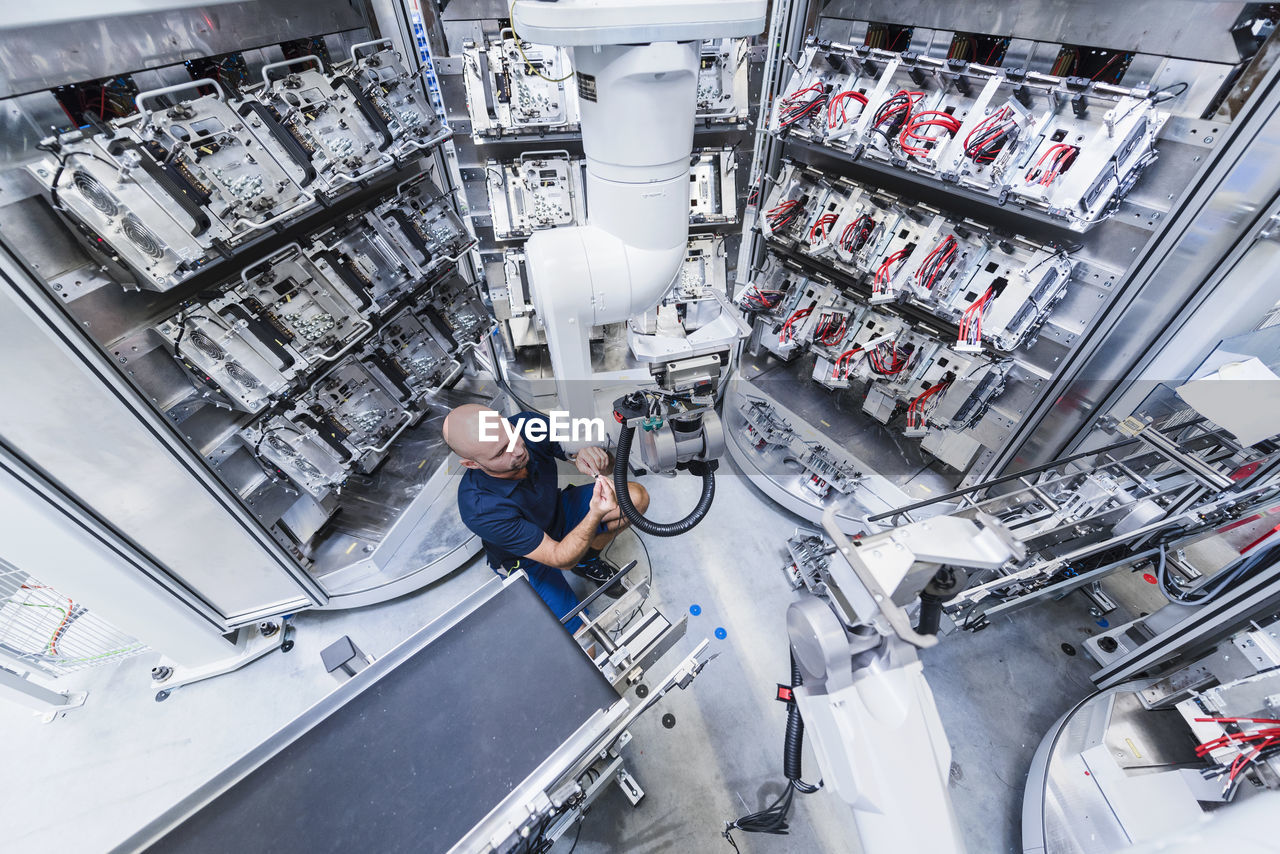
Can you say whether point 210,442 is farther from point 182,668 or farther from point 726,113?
point 726,113

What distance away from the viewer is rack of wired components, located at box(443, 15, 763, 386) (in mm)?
3041

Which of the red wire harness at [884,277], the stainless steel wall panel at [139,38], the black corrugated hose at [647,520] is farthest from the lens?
the red wire harness at [884,277]

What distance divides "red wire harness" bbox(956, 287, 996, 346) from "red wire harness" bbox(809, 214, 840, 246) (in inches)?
36.2

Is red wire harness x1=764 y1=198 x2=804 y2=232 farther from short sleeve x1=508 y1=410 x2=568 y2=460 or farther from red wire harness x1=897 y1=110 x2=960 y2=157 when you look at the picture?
short sleeve x1=508 y1=410 x2=568 y2=460

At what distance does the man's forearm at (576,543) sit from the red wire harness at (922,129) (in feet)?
7.47

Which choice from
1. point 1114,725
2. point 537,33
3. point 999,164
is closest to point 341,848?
point 537,33

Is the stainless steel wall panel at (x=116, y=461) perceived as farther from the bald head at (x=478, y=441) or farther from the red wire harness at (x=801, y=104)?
the red wire harness at (x=801, y=104)

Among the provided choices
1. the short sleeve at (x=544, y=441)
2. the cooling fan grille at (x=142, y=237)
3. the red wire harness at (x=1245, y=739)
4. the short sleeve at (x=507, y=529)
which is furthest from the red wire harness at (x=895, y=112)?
the cooling fan grille at (x=142, y=237)

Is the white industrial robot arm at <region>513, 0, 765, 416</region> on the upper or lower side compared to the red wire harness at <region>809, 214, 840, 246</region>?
upper

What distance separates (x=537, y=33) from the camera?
131 centimetres

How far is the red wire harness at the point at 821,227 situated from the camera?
305cm

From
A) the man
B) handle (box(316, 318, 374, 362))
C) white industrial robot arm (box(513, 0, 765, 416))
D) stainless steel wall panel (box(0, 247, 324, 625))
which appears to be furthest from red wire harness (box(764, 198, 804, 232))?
stainless steel wall panel (box(0, 247, 324, 625))

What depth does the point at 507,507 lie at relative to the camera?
2498 millimetres

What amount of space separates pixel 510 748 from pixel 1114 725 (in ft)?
8.22
